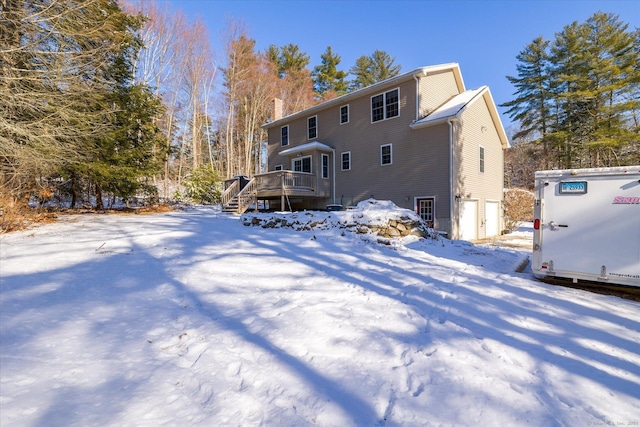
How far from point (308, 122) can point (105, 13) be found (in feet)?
34.7

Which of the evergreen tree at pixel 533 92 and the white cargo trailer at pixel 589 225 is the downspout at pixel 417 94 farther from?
the evergreen tree at pixel 533 92

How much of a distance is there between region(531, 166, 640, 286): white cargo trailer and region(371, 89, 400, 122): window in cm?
1004

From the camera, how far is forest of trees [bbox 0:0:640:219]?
8.30 metres

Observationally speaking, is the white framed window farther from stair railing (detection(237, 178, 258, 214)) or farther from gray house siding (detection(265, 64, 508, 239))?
stair railing (detection(237, 178, 258, 214))

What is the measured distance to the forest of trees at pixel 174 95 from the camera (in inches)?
327

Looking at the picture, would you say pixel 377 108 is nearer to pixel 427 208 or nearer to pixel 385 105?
pixel 385 105

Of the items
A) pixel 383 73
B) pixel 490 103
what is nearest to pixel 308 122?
pixel 490 103

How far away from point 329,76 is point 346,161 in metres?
21.0

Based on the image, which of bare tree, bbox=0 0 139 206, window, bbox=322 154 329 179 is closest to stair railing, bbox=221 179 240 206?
window, bbox=322 154 329 179

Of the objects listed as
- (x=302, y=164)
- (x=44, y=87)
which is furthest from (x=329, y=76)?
(x=44, y=87)

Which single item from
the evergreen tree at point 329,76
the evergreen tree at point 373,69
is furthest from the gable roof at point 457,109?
the evergreen tree at point 373,69

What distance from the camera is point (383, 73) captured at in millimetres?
33812

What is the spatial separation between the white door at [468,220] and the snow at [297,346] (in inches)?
312

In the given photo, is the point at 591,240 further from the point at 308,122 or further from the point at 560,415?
the point at 308,122
